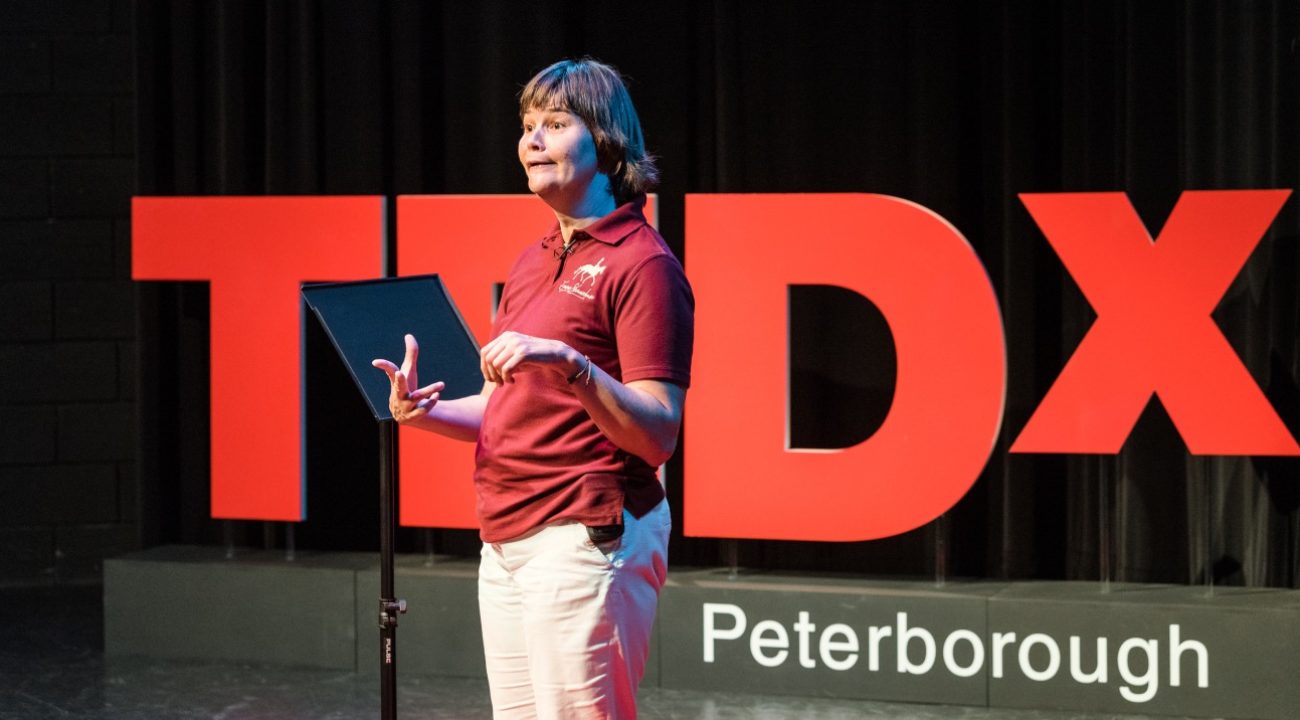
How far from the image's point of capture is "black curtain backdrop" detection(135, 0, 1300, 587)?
4.05m

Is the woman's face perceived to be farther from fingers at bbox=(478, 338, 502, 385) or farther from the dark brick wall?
the dark brick wall

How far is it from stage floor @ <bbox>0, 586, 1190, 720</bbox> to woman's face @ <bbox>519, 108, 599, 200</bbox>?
220cm

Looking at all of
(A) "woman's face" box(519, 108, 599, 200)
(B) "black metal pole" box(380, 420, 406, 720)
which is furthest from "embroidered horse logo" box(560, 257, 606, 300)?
(B) "black metal pole" box(380, 420, 406, 720)

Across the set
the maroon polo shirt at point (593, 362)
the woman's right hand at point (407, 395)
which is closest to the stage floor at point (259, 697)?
the woman's right hand at point (407, 395)

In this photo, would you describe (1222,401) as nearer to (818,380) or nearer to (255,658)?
(818,380)

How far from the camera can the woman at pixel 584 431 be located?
6.23 ft

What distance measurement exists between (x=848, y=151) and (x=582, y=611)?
2.69 meters

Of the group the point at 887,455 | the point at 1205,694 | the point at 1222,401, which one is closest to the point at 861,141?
the point at 887,455

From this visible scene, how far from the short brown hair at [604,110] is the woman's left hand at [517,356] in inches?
14.0

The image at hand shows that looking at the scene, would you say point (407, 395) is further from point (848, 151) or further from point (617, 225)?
point (848, 151)

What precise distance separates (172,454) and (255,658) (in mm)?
878

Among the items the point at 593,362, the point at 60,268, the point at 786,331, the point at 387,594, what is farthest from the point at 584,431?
the point at 60,268

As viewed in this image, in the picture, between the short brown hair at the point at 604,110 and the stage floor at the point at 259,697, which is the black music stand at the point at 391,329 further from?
the stage floor at the point at 259,697

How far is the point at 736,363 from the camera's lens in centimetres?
418
